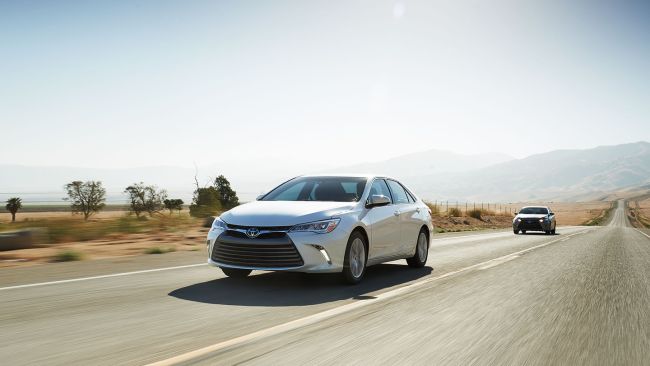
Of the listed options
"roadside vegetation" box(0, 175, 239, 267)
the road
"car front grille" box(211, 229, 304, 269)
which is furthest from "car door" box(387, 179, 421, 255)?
"roadside vegetation" box(0, 175, 239, 267)

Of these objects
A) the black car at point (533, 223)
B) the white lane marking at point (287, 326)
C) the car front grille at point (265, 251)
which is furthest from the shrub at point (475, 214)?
the car front grille at point (265, 251)

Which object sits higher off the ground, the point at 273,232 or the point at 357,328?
the point at 273,232

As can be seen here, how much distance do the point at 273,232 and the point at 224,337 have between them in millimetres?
2715

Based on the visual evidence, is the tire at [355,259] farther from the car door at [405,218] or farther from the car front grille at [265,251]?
the car door at [405,218]

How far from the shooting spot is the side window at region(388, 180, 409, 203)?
413 inches

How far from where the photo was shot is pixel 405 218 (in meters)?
10.3

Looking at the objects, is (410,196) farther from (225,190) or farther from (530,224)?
(225,190)

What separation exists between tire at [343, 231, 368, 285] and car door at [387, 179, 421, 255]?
1.36 metres

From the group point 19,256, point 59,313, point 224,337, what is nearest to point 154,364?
point 224,337

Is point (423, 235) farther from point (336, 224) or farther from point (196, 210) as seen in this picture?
point (196, 210)

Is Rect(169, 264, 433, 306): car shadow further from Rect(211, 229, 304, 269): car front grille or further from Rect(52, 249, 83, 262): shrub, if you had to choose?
Rect(52, 249, 83, 262): shrub

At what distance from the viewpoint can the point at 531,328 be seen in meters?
5.86

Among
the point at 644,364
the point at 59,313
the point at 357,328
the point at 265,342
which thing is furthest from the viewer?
the point at 59,313

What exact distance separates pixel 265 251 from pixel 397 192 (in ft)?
12.2
